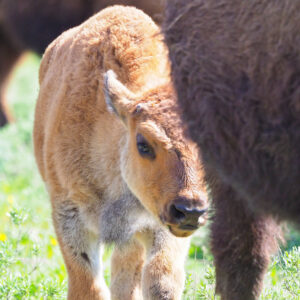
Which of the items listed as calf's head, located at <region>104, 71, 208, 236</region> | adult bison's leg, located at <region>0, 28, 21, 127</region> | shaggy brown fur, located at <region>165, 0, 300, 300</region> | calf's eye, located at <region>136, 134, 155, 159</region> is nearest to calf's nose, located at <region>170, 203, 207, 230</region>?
calf's head, located at <region>104, 71, 208, 236</region>

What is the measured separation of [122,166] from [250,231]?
1.30 m

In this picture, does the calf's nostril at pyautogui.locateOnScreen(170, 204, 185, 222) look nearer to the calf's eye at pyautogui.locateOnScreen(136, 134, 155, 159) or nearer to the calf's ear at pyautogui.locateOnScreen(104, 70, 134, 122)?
the calf's eye at pyautogui.locateOnScreen(136, 134, 155, 159)

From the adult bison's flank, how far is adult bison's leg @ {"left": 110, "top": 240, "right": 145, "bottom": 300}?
0.14m

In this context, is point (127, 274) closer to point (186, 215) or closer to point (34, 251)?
point (34, 251)

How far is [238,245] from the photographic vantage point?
3.59 meters

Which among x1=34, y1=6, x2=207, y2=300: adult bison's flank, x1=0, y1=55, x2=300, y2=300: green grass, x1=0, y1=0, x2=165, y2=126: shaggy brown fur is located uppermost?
x1=34, y1=6, x2=207, y2=300: adult bison's flank

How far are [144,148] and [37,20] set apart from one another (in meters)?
7.89

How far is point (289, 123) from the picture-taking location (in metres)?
2.81

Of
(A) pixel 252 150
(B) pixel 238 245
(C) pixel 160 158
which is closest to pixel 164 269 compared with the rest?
(C) pixel 160 158

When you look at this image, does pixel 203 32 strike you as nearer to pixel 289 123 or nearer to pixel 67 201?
pixel 289 123

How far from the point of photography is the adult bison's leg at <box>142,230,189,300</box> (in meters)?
4.66

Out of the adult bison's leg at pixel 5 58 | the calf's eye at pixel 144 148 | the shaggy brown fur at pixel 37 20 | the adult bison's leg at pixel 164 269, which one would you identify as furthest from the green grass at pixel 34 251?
the adult bison's leg at pixel 5 58

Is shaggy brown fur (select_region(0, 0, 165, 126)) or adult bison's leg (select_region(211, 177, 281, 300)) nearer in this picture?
adult bison's leg (select_region(211, 177, 281, 300))

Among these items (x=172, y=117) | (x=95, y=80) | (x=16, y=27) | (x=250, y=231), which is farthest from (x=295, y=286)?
(x=16, y=27)
